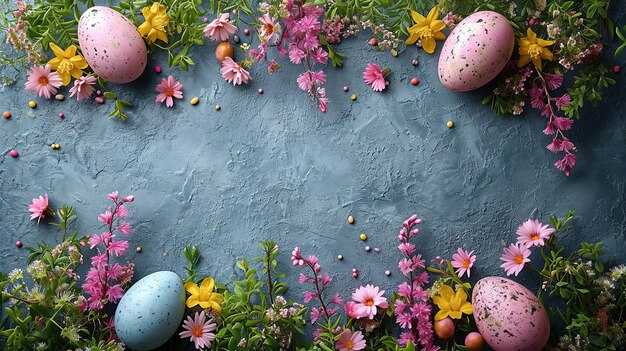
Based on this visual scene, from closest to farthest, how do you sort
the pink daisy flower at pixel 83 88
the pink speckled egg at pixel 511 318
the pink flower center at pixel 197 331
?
1. the pink speckled egg at pixel 511 318
2. the pink flower center at pixel 197 331
3. the pink daisy flower at pixel 83 88

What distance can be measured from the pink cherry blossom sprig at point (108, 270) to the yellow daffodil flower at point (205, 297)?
139mm

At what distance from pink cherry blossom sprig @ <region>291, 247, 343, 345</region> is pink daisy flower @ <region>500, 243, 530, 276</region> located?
0.32 m

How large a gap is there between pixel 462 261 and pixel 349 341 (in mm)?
259

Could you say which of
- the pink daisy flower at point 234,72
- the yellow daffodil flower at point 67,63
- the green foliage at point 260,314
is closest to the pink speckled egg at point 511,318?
the green foliage at point 260,314

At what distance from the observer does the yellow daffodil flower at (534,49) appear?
1.24m

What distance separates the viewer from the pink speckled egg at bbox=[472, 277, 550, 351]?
116cm

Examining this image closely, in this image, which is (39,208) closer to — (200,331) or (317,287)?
(200,331)

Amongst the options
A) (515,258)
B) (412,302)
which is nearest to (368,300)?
(412,302)

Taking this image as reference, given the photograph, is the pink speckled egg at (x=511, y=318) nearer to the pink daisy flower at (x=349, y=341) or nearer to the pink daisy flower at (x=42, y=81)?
the pink daisy flower at (x=349, y=341)

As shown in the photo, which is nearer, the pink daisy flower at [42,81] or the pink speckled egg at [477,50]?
the pink speckled egg at [477,50]

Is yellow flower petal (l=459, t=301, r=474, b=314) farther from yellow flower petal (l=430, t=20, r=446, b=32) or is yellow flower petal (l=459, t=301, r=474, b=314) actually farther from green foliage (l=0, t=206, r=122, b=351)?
green foliage (l=0, t=206, r=122, b=351)

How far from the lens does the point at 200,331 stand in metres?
1.27

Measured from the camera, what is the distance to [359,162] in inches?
52.6

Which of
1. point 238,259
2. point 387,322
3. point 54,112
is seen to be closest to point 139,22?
point 54,112
